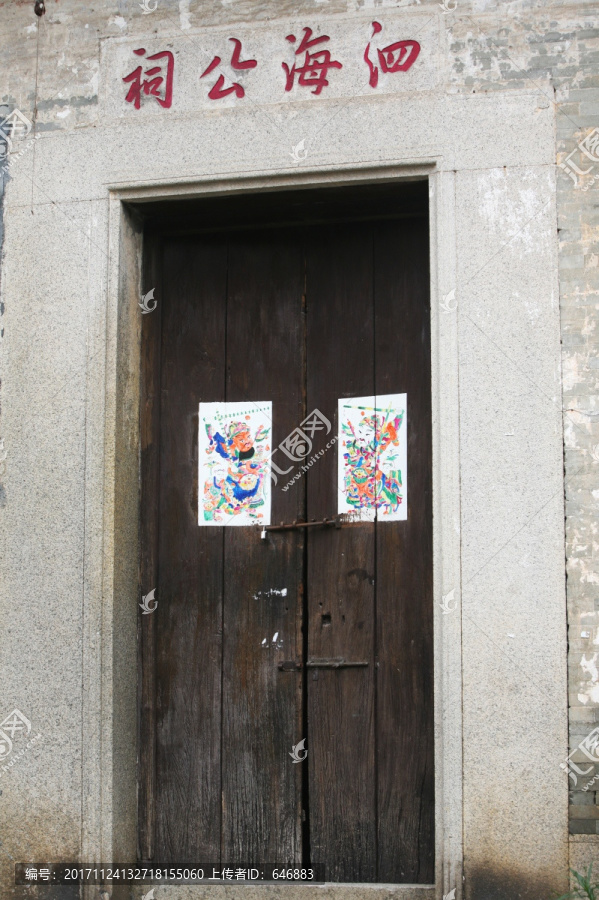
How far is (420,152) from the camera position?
394cm

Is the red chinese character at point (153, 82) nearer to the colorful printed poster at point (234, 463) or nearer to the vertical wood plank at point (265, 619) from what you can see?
the vertical wood plank at point (265, 619)

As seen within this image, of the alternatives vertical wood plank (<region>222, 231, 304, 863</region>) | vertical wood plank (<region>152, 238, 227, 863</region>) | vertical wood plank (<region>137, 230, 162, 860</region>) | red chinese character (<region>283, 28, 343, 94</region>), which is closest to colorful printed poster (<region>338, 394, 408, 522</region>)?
vertical wood plank (<region>222, 231, 304, 863</region>)

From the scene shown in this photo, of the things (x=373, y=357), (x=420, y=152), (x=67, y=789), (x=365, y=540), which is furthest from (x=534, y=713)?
(x=420, y=152)

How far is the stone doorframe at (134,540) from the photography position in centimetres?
372

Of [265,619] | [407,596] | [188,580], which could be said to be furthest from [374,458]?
[188,580]

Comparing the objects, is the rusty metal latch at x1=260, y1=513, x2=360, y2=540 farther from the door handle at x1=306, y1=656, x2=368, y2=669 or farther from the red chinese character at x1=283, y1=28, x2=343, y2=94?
the red chinese character at x1=283, y1=28, x2=343, y2=94

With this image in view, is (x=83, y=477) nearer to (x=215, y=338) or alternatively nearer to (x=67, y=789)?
(x=215, y=338)

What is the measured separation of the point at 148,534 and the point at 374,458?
1074mm

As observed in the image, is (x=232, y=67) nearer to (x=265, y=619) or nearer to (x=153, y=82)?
(x=153, y=82)

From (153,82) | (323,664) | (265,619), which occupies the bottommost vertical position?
(323,664)

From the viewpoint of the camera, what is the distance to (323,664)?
4133 mm

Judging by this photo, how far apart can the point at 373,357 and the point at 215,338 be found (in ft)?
2.39

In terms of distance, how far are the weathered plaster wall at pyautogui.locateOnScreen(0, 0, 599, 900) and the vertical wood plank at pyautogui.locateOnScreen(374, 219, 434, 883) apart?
1.22 ft

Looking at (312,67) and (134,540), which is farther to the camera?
(134,540)
